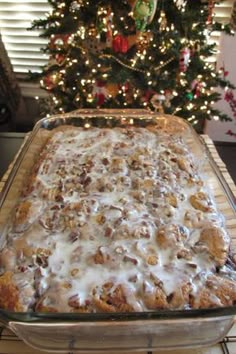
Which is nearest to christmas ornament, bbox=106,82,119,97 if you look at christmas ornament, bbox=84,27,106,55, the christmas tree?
the christmas tree

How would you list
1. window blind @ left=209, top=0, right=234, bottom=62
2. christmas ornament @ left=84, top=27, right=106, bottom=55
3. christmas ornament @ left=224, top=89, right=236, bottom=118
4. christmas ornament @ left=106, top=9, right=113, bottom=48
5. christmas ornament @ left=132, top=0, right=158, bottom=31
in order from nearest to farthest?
christmas ornament @ left=132, top=0, right=158, bottom=31
christmas ornament @ left=106, top=9, right=113, bottom=48
christmas ornament @ left=84, top=27, right=106, bottom=55
window blind @ left=209, top=0, right=234, bottom=62
christmas ornament @ left=224, top=89, right=236, bottom=118

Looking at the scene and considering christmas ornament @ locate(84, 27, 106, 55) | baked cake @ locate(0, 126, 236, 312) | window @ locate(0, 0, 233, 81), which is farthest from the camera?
window @ locate(0, 0, 233, 81)

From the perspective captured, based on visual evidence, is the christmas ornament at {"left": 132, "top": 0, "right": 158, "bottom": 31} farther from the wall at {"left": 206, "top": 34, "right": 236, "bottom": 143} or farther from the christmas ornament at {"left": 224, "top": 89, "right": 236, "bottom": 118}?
the christmas ornament at {"left": 224, "top": 89, "right": 236, "bottom": 118}

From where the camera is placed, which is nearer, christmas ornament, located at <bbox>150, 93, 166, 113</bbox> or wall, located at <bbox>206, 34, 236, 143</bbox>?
christmas ornament, located at <bbox>150, 93, 166, 113</bbox>

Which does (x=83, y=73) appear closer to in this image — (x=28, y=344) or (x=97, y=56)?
(x=97, y=56)

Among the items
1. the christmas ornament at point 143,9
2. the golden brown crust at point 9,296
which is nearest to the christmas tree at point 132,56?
the christmas ornament at point 143,9

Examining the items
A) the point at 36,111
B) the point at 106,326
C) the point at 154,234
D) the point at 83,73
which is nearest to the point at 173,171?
the point at 154,234

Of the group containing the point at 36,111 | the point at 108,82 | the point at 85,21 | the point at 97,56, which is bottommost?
the point at 36,111

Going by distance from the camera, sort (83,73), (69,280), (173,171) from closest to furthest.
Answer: (69,280)
(173,171)
(83,73)

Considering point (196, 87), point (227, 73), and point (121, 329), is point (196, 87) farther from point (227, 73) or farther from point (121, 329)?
point (121, 329)
